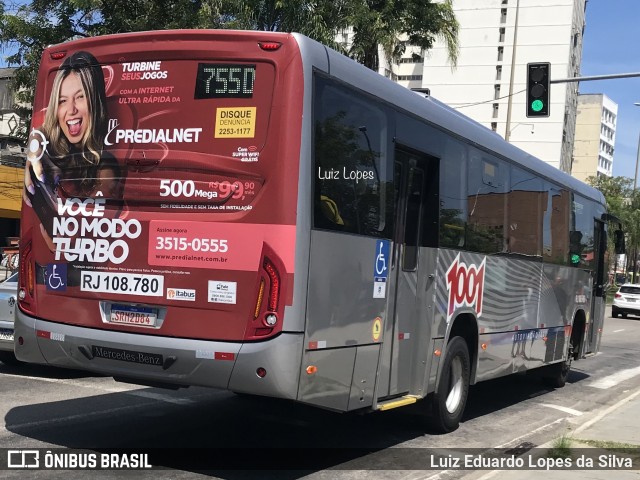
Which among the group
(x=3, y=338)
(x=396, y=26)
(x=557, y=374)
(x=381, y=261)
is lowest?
(x=557, y=374)

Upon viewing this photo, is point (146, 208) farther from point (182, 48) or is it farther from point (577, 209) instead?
point (577, 209)

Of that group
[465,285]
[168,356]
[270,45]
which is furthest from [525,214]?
[168,356]

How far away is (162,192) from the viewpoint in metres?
6.04

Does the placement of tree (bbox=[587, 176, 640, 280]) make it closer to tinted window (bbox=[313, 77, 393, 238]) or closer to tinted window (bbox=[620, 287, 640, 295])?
tinted window (bbox=[620, 287, 640, 295])

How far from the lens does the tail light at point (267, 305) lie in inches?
222

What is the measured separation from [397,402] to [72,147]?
3.69 meters

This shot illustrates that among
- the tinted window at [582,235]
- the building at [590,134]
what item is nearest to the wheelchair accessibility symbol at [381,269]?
the tinted window at [582,235]

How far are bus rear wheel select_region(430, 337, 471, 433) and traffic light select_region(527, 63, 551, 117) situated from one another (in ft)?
31.6

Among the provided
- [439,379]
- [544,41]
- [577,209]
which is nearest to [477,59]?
[544,41]

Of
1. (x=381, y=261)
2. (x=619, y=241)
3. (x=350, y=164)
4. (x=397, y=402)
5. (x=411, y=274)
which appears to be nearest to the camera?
(x=350, y=164)

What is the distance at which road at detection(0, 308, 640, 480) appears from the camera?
674 cm

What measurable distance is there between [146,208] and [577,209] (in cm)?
903

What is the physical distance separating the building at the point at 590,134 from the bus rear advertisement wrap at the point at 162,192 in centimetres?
13707

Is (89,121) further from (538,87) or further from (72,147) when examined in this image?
(538,87)
